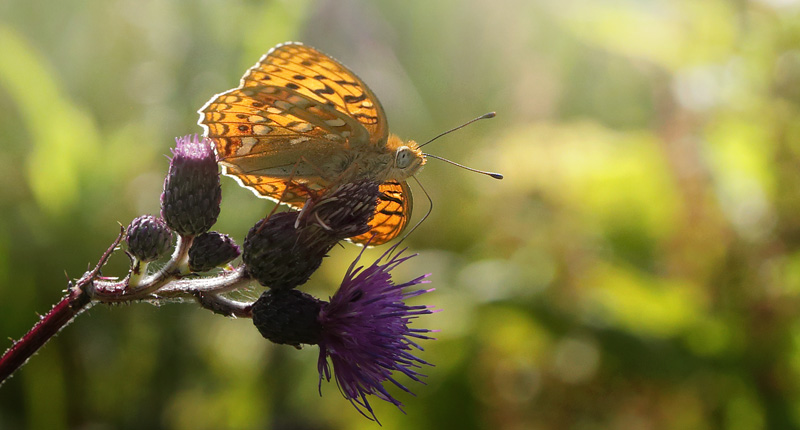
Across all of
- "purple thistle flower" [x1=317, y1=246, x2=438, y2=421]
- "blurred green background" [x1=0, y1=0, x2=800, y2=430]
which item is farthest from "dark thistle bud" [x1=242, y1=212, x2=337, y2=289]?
"blurred green background" [x1=0, y1=0, x2=800, y2=430]

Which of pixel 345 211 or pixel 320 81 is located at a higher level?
pixel 320 81

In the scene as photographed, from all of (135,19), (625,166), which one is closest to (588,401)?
(625,166)

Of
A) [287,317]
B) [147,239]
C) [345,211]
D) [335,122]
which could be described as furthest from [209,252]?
[335,122]

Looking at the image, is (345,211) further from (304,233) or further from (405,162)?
(405,162)

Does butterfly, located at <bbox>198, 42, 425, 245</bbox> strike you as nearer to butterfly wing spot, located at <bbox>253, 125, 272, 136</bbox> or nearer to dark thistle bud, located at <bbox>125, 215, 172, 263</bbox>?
butterfly wing spot, located at <bbox>253, 125, 272, 136</bbox>

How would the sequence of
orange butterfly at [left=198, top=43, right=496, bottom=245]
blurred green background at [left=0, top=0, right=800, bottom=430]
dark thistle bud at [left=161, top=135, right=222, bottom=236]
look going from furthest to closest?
blurred green background at [left=0, top=0, right=800, bottom=430], orange butterfly at [left=198, top=43, right=496, bottom=245], dark thistle bud at [left=161, top=135, right=222, bottom=236]
